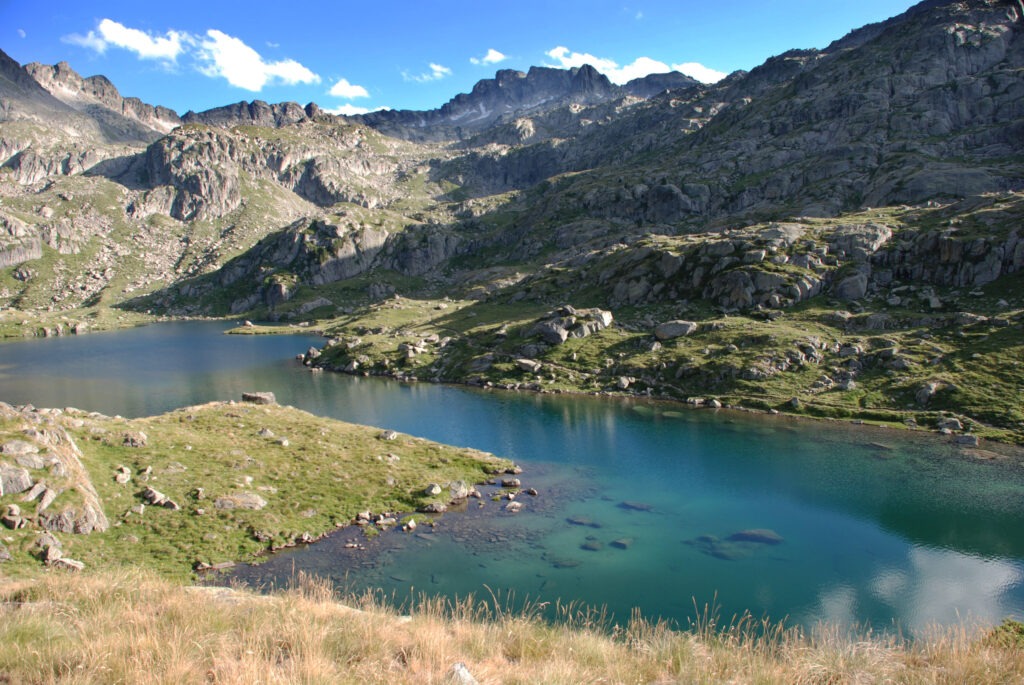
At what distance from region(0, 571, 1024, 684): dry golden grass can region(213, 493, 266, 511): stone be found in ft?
80.7

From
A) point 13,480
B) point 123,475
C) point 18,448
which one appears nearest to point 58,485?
point 13,480

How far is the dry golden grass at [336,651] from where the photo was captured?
9281 millimetres

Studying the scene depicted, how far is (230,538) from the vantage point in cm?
3422

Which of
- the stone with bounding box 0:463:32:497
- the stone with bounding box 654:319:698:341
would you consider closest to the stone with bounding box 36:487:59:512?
the stone with bounding box 0:463:32:497

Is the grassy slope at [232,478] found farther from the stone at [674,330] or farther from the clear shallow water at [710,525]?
the stone at [674,330]

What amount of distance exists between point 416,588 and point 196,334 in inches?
6974

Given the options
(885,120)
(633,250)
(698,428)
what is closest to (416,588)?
(698,428)

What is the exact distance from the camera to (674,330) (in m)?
92.6

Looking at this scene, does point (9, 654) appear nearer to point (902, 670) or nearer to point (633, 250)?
point (902, 670)

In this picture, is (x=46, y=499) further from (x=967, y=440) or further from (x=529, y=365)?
(x=967, y=440)

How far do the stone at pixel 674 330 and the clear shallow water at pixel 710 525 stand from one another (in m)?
19.6

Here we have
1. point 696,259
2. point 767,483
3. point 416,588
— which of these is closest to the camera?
point 416,588

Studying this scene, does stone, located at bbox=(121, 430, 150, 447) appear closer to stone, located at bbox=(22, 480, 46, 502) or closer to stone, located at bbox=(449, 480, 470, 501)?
stone, located at bbox=(22, 480, 46, 502)

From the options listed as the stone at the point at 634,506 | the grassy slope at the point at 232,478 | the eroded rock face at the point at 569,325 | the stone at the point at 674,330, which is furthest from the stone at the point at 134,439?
the stone at the point at 674,330
